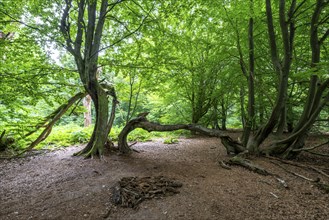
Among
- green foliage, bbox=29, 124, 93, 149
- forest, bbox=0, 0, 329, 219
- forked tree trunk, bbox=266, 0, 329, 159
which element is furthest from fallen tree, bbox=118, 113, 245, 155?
green foliage, bbox=29, 124, 93, 149

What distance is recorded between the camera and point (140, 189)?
3.05m

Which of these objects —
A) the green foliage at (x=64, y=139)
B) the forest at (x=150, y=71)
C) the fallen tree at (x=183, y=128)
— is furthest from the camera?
the green foliage at (x=64, y=139)

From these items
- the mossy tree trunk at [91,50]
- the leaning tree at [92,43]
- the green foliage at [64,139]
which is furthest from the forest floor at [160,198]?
the green foliage at [64,139]

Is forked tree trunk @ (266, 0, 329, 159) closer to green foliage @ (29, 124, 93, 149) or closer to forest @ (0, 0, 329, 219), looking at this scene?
forest @ (0, 0, 329, 219)

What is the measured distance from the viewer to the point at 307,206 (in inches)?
109

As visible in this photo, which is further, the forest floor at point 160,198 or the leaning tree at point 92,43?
the leaning tree at point 92,43

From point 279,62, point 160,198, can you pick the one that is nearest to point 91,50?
point 160,198

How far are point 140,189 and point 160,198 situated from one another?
1.22ft

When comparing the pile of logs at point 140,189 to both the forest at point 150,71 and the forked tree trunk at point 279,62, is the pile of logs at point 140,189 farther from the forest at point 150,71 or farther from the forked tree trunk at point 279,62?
the forked tree trunk at point 279,62

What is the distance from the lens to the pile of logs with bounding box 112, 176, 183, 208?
9.18 ft

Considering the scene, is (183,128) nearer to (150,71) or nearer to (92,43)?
(150,71)

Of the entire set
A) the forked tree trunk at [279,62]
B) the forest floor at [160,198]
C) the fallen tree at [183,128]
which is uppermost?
the forked tree trunk at [279,62]

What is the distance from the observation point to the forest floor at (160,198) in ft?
8.40

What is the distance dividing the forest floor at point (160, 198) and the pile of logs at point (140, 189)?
0.10 meters
